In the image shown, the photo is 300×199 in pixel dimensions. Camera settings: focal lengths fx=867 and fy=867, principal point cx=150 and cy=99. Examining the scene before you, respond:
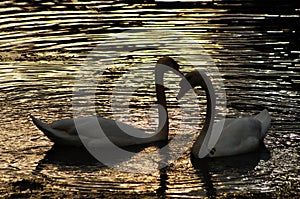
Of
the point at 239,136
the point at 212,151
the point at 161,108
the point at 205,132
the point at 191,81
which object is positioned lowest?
the point at 212,151

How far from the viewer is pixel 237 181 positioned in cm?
1125

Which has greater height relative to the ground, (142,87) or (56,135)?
(56,135)

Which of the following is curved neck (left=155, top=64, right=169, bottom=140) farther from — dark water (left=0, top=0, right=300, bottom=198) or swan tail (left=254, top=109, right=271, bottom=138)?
swan tail (left=254, top=109, right=271, bottom=138)

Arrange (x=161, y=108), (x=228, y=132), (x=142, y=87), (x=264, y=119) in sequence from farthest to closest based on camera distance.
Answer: (x=142, y=87) → (x=161, y=108) → (x=264, y=119) → (x=228, y=132)

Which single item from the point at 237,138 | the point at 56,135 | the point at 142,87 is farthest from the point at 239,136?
the point at 142,87

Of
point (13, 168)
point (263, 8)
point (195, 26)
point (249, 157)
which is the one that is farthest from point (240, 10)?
point (13, 168)

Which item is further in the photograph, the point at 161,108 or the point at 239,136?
the point at 161,108

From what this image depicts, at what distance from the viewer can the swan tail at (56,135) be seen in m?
12.4

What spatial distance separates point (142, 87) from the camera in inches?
609

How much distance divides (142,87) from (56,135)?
328cm

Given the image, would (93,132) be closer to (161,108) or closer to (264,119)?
(161,108)

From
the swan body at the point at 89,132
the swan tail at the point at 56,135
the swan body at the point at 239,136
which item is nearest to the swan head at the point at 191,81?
the swan body at the point at 239,136

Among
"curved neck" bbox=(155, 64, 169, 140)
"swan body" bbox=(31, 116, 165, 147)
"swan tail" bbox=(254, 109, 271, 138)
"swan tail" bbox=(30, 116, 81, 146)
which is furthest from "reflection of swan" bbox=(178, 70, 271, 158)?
"swan tail" bbox=(30, 116, 81, 146)

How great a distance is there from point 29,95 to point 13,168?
3626 mm
